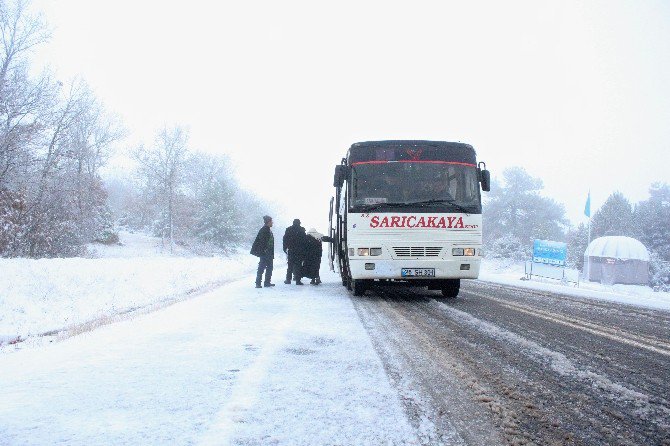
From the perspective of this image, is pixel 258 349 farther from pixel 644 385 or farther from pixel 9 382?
pixel 644 385

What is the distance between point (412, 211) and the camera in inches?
320

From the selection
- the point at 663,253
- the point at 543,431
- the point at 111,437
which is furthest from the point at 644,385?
the point at 663,253

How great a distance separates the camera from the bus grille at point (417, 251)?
807 cm

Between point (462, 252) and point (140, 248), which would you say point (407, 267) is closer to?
point (462, 252)

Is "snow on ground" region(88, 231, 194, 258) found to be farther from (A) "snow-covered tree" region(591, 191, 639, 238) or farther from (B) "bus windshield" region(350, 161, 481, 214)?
(A) "snow-covered tree" region(591, 191, 639, 238)

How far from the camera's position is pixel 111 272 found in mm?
15242

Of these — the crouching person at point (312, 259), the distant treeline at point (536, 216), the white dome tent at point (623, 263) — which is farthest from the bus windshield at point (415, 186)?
the distant treeline at point (536, 216)

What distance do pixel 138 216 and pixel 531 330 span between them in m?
62.3

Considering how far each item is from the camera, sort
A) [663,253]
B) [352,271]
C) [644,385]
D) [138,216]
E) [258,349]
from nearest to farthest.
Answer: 1. [644,385]
2. [258,349]
3. [352,271]
4. [663,253]
5. [138,216]

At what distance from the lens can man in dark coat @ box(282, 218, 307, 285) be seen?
12.1m

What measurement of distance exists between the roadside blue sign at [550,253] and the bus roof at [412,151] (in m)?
15.3

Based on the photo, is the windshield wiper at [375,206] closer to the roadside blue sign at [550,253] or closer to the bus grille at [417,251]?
the bus grille at [417,251]

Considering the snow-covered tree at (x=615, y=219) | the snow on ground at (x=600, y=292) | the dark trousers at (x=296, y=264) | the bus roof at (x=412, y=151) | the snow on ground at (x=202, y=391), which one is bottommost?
the snow on ground at (x=600, y=292)

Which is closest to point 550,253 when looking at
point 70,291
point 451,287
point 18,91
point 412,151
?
point 451,287
